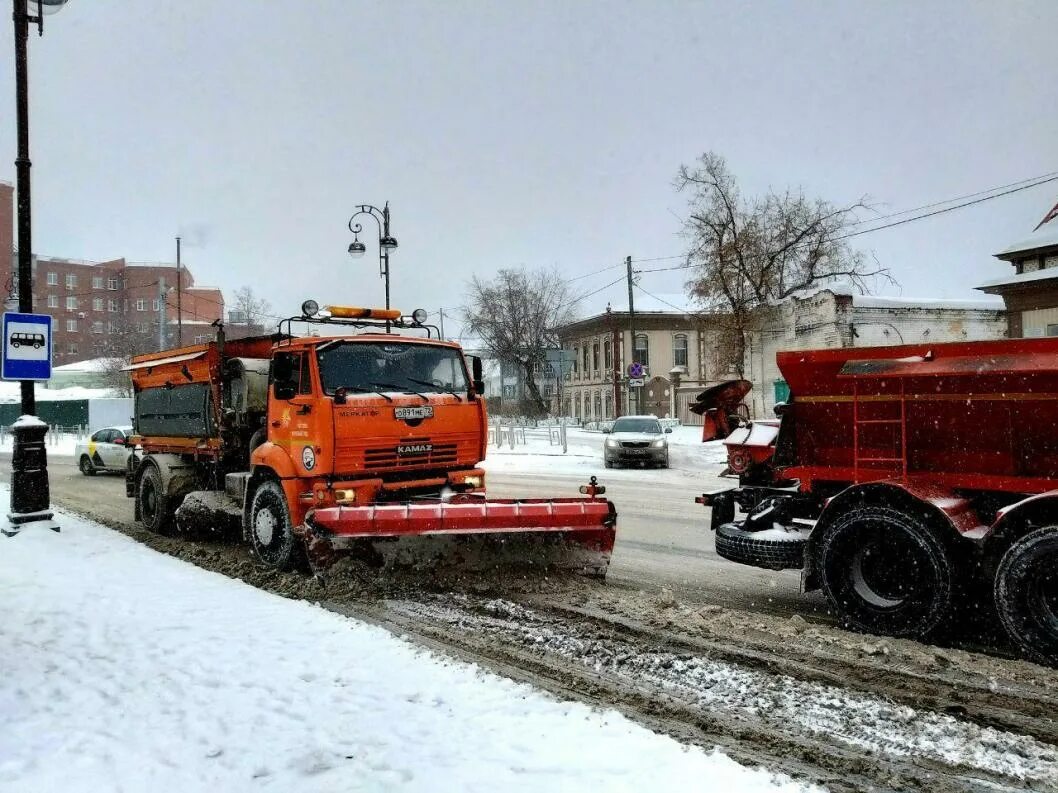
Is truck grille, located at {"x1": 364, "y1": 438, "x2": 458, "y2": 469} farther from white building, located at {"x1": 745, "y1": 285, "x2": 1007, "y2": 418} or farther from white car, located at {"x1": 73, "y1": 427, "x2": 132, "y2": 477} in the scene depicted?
white building, located at {"x1": 745, "y1": 285, "x2": 1007, "y2": 418}

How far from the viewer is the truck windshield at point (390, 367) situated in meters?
7.89

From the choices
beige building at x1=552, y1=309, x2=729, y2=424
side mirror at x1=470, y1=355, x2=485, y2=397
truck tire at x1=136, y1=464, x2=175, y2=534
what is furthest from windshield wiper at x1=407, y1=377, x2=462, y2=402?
beige building at x1=552, y1=309, x2=729, y2=424

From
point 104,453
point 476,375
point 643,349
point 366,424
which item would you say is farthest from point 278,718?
point 643,349

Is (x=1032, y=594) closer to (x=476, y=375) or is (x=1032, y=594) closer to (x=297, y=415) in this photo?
(x=476, y=375)

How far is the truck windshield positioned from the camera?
789cm

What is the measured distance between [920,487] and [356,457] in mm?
4862

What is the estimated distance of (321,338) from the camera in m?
8.12

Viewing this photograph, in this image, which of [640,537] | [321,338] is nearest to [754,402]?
[640,537]

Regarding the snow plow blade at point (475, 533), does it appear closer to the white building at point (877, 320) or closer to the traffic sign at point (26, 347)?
the traffic sign at point (26, 347)

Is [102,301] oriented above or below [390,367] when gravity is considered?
above

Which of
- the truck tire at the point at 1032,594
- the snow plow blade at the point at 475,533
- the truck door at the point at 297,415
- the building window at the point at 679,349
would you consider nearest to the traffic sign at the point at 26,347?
the truck door at the point at 297,415

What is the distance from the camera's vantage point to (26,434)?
9.39 meters

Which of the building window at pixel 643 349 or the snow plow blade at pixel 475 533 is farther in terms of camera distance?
the building window at pixel 643 349

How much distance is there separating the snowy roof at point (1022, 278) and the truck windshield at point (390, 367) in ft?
82.7
